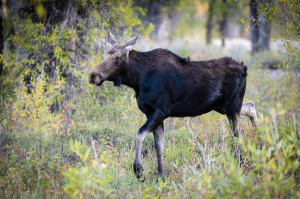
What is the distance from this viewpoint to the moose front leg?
5453 millimetres

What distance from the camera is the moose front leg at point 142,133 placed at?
545cm

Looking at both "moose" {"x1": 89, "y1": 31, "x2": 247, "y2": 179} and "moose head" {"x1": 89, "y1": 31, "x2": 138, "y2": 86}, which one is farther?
"moose" {"x1": 89, "y1": 31, "x2": 247, "y2": 179}

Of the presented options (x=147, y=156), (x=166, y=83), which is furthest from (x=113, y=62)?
(x=147, y=156)

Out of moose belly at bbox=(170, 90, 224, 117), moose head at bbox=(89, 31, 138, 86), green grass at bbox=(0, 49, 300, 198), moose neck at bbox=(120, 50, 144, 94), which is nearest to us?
green grass at bbox=(0, 49, 300, 198)

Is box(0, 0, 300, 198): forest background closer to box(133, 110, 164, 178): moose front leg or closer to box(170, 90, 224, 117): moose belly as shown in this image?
box(133, 110, 164, 178): moose front leg

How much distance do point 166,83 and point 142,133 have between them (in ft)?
3.28

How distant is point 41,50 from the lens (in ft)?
34.0

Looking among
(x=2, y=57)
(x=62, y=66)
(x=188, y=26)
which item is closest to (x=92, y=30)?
(x=62, y=66)

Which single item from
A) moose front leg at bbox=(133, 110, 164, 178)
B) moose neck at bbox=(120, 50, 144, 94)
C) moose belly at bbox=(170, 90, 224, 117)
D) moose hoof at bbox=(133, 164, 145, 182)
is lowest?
moose hoof at bbox=(133, 164, 145, 182)

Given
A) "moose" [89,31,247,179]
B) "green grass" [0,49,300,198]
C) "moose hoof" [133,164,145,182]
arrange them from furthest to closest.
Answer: "moose" [89,31,247,179] < "moose hoof" [133,164,145,182] < "green grass" [0,49,300,198]

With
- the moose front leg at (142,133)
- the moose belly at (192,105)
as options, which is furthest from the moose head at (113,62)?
the moose belly at (192,105)

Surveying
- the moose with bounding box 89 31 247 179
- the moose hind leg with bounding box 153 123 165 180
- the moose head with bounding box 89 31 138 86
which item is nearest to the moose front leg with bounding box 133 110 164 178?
the moose with bounding box 89 31 247 179

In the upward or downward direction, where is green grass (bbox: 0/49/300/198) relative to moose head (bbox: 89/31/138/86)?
downward

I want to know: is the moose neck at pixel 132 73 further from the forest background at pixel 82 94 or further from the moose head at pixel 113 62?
the forest background at pixel 82 94
